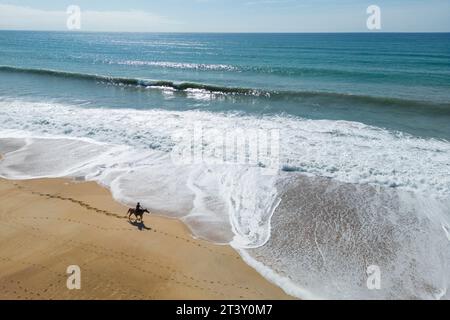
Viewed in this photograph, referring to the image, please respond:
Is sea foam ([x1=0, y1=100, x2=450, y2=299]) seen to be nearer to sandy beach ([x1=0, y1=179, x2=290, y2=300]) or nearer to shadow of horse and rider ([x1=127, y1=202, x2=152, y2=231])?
sandy beach ([x1=0, y1=179, x2=290, y2=300])

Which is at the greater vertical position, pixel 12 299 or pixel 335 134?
pixel 335 134

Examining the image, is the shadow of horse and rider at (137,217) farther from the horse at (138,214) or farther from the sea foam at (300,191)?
the sea foam at (300,191)

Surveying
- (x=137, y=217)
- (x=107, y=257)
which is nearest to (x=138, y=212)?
(x=137, y=217)

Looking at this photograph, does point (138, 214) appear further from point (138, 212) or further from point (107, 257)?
point (107, 257)

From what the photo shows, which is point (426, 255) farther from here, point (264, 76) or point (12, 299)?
point (264, 76)

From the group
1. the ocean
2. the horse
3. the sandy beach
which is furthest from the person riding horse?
the ocean

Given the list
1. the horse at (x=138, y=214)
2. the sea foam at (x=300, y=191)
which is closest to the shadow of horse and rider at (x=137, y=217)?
the horse at (x=138, y=214)

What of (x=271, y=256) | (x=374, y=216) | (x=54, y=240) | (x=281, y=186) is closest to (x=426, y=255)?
(x=374, y=216)
